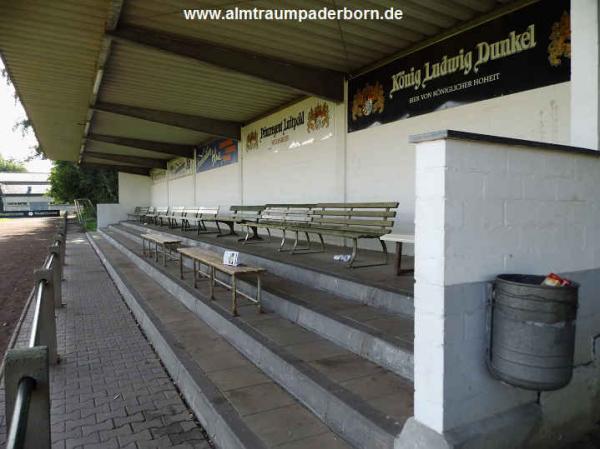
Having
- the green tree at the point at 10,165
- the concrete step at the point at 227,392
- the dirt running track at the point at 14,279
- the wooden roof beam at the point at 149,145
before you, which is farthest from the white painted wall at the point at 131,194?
the green tree at the point at 10,165

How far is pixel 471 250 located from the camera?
2.09 m

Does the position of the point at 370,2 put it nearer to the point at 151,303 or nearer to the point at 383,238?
the point at 383,238

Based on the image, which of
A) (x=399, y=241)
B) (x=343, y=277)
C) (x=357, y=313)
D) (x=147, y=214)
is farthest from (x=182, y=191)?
(x=357, y=313)

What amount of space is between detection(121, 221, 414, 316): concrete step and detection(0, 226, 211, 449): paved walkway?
1.79 metres

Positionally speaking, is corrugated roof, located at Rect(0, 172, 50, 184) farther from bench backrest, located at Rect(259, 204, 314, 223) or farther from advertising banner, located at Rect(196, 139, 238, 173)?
bench backrest, located at Rect(259, 204, 314, 223)

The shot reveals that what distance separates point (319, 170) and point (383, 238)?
13.6ft

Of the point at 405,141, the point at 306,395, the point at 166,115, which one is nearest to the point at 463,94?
the point at 405,141

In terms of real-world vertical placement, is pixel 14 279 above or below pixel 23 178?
below

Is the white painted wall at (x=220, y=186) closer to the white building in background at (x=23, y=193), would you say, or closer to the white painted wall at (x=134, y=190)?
the white painted wall at (x=134, y=190)

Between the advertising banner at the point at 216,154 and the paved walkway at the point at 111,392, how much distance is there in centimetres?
780

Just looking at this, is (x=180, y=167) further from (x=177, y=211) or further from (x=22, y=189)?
(x=22, y=189)

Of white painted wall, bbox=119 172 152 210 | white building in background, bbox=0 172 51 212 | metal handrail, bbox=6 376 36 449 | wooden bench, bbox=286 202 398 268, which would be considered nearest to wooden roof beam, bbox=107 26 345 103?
wooden bench, bbox=286 202 398 268

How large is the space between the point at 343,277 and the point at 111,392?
7.67ft

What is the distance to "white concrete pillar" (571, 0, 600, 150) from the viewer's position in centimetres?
280
